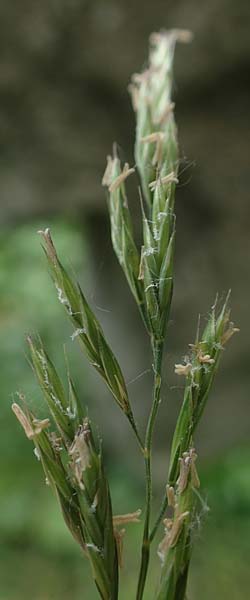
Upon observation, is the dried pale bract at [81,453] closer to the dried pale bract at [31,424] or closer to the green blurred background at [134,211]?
the dried pale bract at [31,424]

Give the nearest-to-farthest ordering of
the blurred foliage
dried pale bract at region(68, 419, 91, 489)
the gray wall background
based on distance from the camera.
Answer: dried pale bract at region(68, 419, 91, 489) < the gray wall background < the blurred foliage

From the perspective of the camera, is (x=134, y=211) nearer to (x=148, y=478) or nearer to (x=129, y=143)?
(x=129, y=143)

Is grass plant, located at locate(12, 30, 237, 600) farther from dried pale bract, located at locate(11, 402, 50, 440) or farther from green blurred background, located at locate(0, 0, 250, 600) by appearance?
green blurred background, located at locate(0, 0, 250, 600)

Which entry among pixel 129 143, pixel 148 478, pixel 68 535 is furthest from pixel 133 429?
pixel 68 535

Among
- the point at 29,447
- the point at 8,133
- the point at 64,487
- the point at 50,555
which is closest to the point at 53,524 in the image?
the point at 50,555

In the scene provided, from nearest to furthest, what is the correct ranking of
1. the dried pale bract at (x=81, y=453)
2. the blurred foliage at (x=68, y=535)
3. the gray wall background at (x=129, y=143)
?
1. the dried pale bract at (x=81, y=453)
2. the gray wall background at (x=129, y=143)
3. the blurred foliage at (x=68, y=535)

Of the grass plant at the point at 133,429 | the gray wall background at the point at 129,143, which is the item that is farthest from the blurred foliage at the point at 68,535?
the grass plant at the point at 133,429

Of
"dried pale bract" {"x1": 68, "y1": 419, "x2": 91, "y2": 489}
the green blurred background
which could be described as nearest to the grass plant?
"dried pale bract" {"x1": 68, "y1": 419, "x2": 91, "y2": 489}

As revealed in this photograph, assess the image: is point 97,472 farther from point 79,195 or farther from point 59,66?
point 79,195
